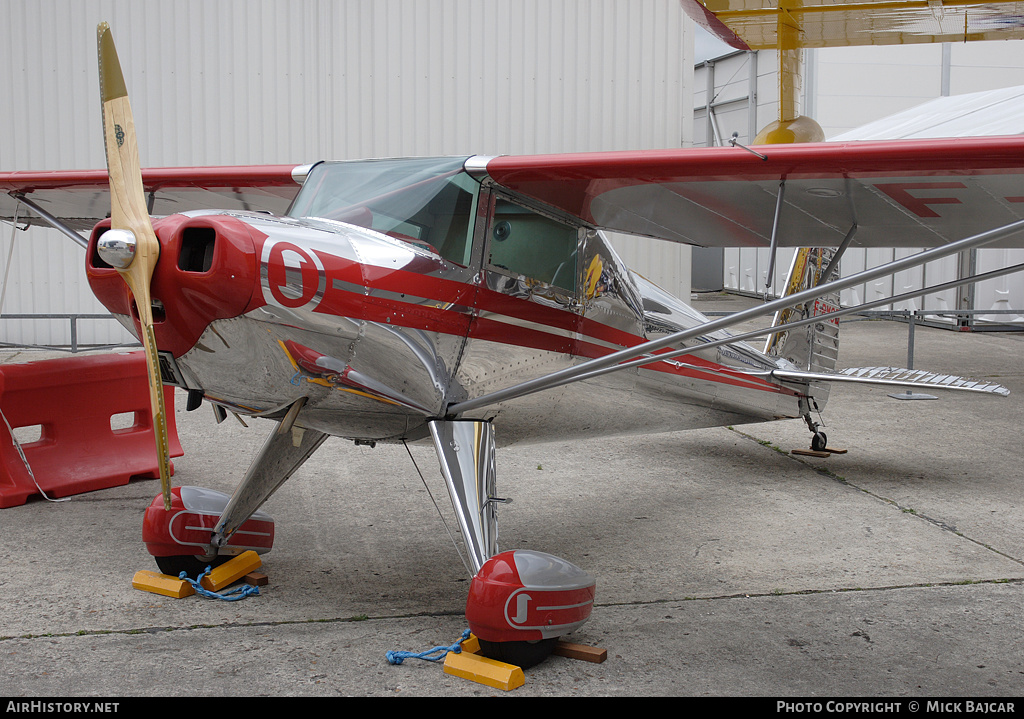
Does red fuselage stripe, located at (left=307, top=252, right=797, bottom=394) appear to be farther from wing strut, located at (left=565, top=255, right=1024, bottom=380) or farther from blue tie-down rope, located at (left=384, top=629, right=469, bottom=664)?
blue tie-down rope, located at (left=384, top=629, right=469, bottom=664)

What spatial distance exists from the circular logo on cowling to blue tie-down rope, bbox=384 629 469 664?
140 centimetres

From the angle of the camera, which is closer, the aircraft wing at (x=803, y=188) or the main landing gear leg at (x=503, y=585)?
the main landing gear leg at (x=503, y=585)

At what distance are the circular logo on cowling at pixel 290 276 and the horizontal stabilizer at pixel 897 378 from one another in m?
4.02

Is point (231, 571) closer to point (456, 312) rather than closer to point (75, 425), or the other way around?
point (456, 312)

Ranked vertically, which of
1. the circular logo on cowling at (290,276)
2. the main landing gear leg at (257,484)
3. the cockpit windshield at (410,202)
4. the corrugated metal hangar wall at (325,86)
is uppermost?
the corrugated metal hangar wall at (325,86)

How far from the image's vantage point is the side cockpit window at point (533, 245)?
159 inches

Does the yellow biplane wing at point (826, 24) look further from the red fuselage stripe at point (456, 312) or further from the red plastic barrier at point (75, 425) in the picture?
the red plastic barrier at point (75, 425)

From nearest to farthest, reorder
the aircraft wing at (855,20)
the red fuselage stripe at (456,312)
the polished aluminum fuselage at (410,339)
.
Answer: the polished aluminum fuselage at (410,339) < the red fuselage stripe at (456,312) < the aircraft wing at (855,20)

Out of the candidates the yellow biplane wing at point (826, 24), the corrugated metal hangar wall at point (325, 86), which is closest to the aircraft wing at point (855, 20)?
the yellow biplane wing at point (826, 24)

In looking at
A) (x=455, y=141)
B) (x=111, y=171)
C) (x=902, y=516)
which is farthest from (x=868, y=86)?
(x=111, y=171)

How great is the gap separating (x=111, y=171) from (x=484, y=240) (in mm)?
1555

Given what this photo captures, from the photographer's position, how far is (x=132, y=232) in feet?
9.87

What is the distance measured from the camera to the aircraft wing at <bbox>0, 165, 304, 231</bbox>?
5102 mm

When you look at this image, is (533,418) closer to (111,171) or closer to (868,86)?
(111,171)
